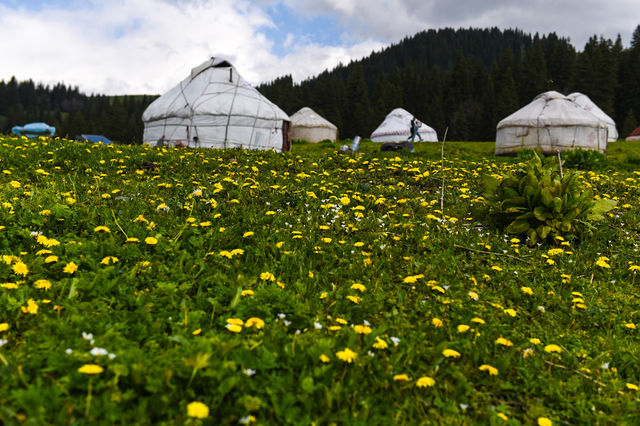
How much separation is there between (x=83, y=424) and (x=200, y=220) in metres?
3.59

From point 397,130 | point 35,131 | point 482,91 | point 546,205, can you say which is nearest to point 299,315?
point 546,205

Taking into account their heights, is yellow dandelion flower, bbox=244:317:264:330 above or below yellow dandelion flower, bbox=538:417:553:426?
above

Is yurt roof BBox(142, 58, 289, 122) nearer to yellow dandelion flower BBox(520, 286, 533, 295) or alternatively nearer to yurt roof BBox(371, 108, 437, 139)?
yurt roof BBox(371, 108, 437, 139)

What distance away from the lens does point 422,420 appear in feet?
7.52

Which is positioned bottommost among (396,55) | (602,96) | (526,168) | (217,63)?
(526,168)

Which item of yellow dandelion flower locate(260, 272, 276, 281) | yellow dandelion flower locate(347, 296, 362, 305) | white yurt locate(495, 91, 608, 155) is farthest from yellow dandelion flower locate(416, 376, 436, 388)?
white yurt locate(495, 91, 608, 155)

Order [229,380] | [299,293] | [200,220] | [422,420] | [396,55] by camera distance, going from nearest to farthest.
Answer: [229,380], [422,420], [299,293], [200,220], [396,55]

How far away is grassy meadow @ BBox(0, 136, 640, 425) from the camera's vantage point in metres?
2.15

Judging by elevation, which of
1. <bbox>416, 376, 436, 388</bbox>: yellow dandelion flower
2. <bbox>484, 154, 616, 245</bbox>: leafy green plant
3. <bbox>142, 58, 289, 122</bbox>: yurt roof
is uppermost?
<bbox>142, 58, 289, 122</bbox>: yurt roof

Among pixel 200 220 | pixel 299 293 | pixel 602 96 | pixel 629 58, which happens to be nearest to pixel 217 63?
pixel 200 220

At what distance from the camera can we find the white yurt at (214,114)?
24844 millimetres

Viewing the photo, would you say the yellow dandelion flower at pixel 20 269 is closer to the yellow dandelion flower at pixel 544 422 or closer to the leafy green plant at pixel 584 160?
the yellow dandelion flower at pixel 544 422

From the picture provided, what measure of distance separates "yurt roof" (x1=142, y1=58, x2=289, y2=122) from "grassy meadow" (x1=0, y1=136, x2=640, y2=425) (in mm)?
19588

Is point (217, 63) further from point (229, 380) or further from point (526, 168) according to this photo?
point (229, 380)
